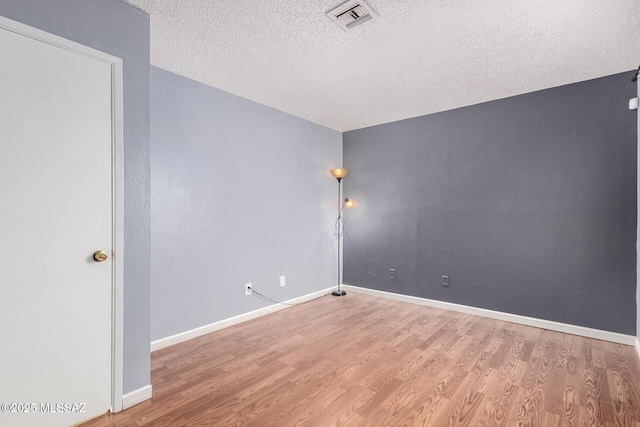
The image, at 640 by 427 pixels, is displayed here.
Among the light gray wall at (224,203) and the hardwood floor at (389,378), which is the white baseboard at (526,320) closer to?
the hardwood floor at (389,378)

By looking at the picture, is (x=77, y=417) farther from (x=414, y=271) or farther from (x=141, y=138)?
(x=414, y=271)

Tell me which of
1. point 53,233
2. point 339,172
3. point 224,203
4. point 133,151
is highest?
point 339,172

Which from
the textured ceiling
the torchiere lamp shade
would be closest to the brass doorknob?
the textured ceiling

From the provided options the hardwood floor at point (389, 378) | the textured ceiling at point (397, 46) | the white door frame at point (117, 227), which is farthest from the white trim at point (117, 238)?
the textured ceiling at point (397, 46)

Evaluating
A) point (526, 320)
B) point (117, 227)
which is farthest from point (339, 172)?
point (117, 227)

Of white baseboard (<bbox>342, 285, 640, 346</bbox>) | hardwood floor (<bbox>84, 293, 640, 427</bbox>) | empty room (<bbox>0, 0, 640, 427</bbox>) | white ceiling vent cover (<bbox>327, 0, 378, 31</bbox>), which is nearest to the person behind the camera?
empty room (<bbox>0, 0, 640, 427</bbox>)

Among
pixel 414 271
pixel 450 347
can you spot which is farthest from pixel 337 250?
pixel 450 347

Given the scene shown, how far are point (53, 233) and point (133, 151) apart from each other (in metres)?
0.64

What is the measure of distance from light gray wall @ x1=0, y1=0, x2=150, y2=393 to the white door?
10cm

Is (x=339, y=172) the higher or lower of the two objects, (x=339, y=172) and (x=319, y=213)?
the higher

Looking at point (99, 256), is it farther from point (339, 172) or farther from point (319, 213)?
point (339, 172)

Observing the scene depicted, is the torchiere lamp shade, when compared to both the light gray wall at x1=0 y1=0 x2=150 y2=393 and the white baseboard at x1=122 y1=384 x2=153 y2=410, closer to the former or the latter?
the light gray wall at x1=0 y1=0 x2=150 y2=393

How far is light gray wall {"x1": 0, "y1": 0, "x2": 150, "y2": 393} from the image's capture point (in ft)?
6.08

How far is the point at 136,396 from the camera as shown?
6.36ft
